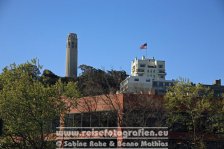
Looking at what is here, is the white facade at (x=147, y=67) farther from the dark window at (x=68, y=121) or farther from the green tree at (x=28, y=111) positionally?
the green tree at (x=28, y=111)

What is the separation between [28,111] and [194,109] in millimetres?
14040

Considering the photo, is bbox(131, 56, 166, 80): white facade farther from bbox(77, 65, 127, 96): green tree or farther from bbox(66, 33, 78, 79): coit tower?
bbox(77, 65, 127, 96): green tree

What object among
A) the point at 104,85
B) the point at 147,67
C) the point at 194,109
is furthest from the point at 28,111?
the point at 147,67

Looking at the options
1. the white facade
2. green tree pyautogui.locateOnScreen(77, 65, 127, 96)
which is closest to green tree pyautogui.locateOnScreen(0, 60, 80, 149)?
green tree pyautogui.locateOnScreen(77, 65, 127, 96)

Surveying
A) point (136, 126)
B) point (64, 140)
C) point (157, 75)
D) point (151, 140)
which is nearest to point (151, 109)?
point (136, 126)

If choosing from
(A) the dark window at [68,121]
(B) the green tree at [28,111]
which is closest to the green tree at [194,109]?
(A) the dark window at [68,121]

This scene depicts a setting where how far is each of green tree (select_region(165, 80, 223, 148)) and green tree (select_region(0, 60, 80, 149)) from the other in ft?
32.9

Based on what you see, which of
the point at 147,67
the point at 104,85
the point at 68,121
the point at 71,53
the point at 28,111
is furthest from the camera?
the point at 147,67

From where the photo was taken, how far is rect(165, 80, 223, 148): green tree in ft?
132

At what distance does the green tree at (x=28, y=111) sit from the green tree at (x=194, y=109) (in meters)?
10.0

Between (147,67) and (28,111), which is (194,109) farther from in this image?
(147,67)

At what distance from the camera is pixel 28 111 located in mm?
33906

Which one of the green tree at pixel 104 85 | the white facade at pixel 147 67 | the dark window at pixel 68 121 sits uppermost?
the white facade at pixel 147 67

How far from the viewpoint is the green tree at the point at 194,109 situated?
4038 cm
